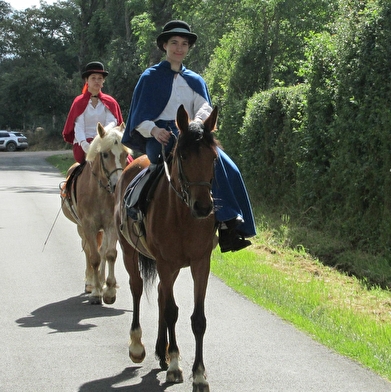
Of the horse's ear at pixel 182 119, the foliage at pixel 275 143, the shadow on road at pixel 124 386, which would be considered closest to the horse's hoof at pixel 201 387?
the shadow on road at pixel 124 386

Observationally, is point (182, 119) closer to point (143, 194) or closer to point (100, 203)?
point (143, 194)

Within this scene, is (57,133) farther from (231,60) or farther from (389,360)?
(389,360)

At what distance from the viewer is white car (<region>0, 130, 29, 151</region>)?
66688 mm

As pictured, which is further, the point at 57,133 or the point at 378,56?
the point at 57,133

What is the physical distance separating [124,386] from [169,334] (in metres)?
0.58

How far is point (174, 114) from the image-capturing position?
667 cm

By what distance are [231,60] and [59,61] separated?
62.8 metres

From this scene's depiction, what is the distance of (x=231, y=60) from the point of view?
22094 millimetres

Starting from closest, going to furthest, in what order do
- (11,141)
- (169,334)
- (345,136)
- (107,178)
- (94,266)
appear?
(169,334), (107,178), (94,266), (345,136), (11,141)

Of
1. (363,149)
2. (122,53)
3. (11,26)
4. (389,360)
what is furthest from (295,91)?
(11,26)

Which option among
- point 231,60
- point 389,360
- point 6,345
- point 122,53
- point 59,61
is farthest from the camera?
point 59,61

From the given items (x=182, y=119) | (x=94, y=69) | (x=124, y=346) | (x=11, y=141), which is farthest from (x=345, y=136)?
(x=11, y=141)

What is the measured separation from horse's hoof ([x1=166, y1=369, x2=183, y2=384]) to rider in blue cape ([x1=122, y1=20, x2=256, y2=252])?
47.2 inches

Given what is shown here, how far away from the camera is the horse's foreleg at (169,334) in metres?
5.84
